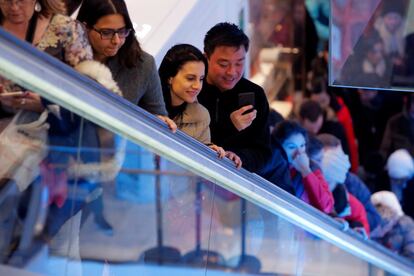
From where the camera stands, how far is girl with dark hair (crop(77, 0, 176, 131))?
3.29 m

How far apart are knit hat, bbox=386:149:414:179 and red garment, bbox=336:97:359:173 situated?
316mm

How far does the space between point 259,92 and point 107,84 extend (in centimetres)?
139

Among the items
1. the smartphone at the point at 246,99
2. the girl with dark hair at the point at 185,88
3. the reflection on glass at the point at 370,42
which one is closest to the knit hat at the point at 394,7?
the reflection on glass at the point at 370,42

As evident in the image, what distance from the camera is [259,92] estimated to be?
4195mm

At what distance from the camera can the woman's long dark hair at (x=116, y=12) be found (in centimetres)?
335

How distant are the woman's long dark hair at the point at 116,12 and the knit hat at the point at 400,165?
4129 millimetres

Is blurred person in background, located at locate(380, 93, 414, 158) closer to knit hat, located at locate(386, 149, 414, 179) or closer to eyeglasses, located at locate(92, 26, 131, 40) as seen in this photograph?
knit hat, located at locate(386, 149, 414, 179)

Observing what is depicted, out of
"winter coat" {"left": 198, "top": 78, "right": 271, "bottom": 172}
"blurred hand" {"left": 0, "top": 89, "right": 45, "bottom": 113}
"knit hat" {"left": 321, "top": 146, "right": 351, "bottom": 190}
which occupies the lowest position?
"knit hat" {"left": 321, "top": 146, "right": 351, "bottom": 190}

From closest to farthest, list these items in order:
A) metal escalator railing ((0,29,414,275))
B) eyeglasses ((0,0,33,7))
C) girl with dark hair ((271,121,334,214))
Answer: metal escalator railing ((0,29,414,275)) → eyeglasses ((0,0,33,7)) → girl with dark hair ((271,121,334,214))

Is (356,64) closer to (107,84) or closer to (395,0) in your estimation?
(395,0)

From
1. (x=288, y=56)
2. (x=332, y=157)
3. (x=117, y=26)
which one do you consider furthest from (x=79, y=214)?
(x=288, y=56)

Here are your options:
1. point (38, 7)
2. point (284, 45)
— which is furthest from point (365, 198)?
point (284, 45)

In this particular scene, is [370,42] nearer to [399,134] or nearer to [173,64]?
[173,64]

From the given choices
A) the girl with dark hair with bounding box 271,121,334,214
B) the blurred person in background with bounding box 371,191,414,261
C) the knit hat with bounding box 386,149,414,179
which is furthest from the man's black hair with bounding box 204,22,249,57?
the knit hat with bounding box 386,149,414,179
